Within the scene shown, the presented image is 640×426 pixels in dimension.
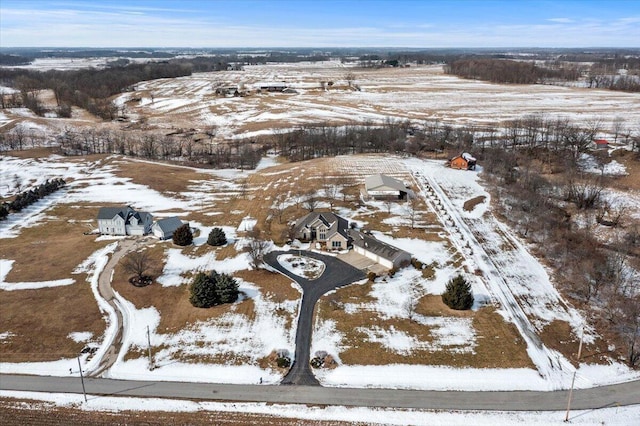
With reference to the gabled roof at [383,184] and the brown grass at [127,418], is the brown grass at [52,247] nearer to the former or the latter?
the brown grass at [127,418]

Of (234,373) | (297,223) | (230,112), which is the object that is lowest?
(234,373)

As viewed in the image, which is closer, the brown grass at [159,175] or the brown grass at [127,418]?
the brown grass at [127,418]

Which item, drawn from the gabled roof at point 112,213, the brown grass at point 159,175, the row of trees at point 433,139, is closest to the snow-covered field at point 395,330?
the gabled roof at point 112,213

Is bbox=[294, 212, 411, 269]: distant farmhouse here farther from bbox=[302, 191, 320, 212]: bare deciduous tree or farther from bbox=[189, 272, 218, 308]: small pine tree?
bbox=[189, 272, 218, 308]: small pine tree

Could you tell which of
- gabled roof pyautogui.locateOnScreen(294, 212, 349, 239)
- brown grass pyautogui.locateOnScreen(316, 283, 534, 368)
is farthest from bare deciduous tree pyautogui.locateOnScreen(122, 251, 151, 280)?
brown grass pyautogui.locateOnScreen(316, 283, 534, 368)

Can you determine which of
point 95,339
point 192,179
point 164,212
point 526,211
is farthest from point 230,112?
point 95,339

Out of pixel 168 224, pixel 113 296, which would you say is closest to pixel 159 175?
pixel 168 224

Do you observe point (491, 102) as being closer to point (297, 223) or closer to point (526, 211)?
point (526, 211)

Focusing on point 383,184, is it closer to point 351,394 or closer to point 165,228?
point 165,228
